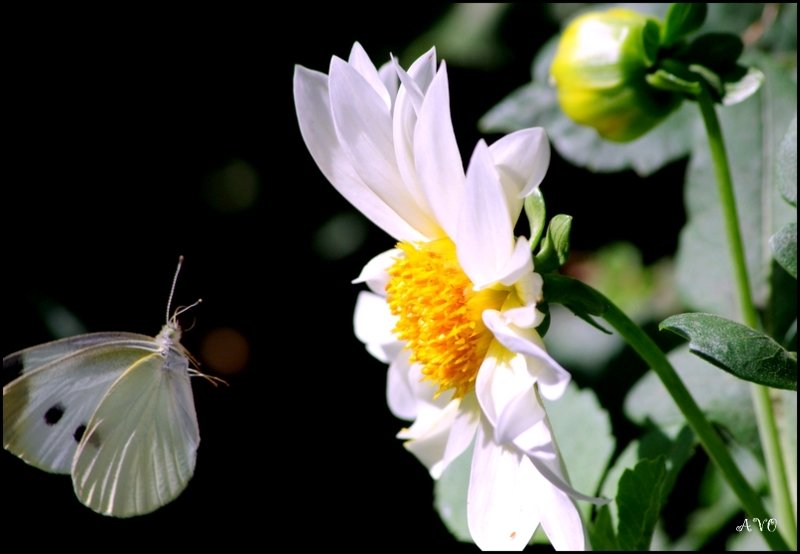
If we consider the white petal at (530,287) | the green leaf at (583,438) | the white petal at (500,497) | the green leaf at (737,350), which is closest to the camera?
the green leaf at (737,350)

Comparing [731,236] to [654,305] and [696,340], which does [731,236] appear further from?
[654,305]

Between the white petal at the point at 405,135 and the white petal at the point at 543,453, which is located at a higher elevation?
the white petal at the point at 405,135

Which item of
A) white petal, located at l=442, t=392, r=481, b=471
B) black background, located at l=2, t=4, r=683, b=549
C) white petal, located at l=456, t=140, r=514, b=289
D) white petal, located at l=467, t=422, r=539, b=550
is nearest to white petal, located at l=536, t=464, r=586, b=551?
white petal, located at l=467, t=422, r=539, b=550

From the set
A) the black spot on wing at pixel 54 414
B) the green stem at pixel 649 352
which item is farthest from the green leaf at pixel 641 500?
the black spot on wing at pixel 54 414

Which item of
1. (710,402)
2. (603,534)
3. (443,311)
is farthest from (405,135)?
(710,402)

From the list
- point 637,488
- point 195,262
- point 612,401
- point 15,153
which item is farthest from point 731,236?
point 15,153

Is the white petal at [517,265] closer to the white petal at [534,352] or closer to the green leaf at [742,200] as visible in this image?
the white petal at [534,352]

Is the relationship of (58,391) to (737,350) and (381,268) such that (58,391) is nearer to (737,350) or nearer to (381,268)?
(381,268)

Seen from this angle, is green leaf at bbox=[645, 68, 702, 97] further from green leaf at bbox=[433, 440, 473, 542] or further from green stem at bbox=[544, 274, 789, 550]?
green leaf at bbox=[433, 440, 473, 542]
